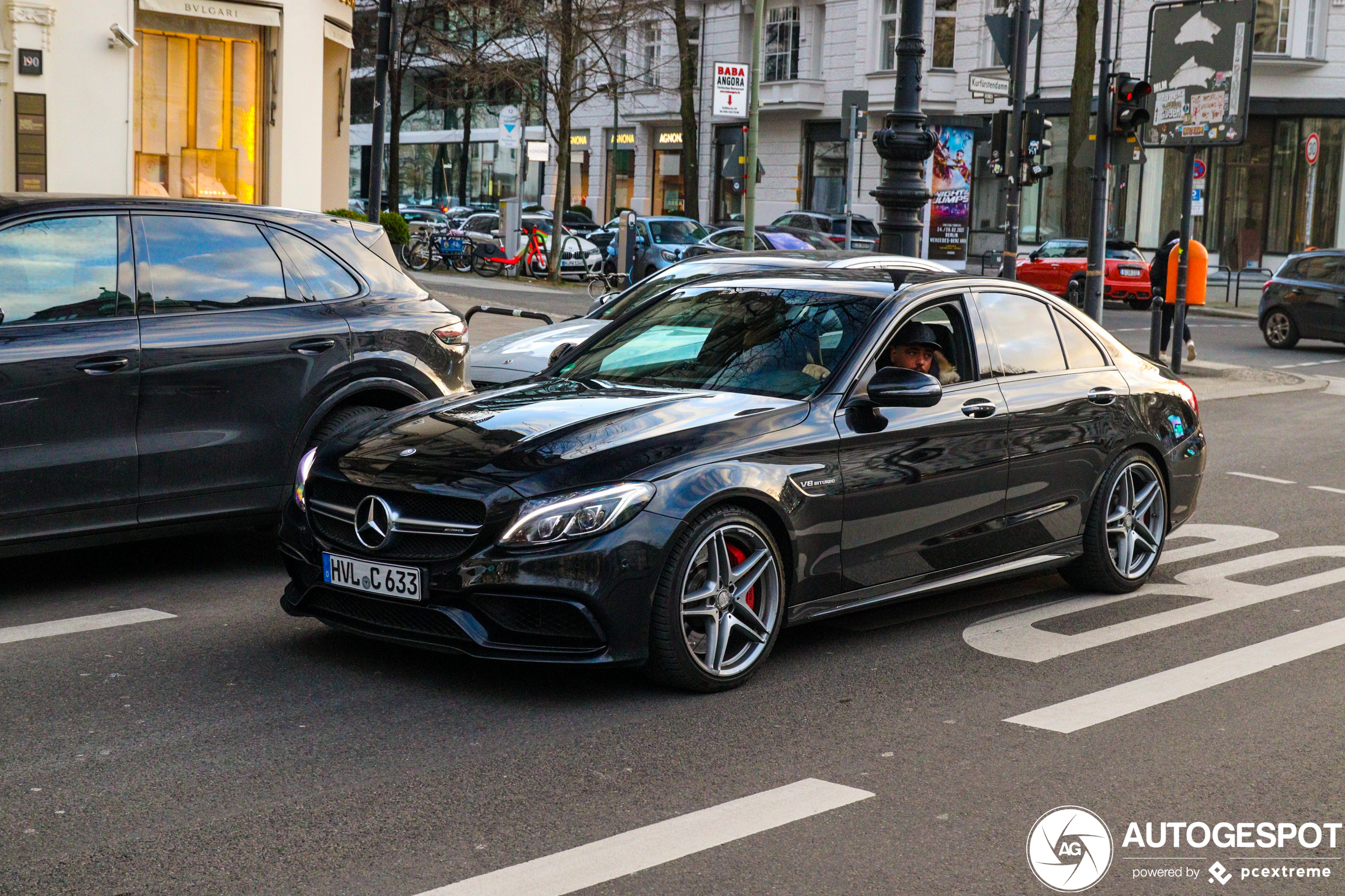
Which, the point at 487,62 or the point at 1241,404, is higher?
the point at 487,62

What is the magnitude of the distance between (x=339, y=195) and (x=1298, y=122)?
91.7 feet

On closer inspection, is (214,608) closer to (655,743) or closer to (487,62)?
(655,743)

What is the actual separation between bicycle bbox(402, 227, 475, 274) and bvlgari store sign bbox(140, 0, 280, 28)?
1536 centimetres

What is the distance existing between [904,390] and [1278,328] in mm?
21169

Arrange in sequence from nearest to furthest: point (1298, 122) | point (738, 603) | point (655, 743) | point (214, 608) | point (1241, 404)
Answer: point (655, 743) < point (738, 603) < point (214, 608) < point (1241, 404) < point (1298, 122)

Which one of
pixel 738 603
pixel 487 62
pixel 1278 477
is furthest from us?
pixel 487 62

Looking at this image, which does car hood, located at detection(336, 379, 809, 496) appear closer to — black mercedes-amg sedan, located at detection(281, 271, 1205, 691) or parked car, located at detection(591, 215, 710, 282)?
black mercedes-amg sedan, located at detection(281, 271, 1205, 691)

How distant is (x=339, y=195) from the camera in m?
26.7

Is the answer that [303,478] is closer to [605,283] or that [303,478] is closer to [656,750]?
[656,750]

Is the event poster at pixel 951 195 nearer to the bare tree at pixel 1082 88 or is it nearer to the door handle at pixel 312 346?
the bare tree at pixel 1082 88

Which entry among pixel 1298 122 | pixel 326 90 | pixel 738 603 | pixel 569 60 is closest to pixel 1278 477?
pixel 738 603

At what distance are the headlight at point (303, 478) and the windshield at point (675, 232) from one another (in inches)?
1066

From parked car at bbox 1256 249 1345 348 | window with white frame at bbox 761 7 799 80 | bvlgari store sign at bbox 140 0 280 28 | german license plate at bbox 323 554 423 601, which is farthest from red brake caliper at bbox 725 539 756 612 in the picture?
window with white frame at bbox 761 7 799 80

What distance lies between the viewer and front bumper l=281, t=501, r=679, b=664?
522cm
